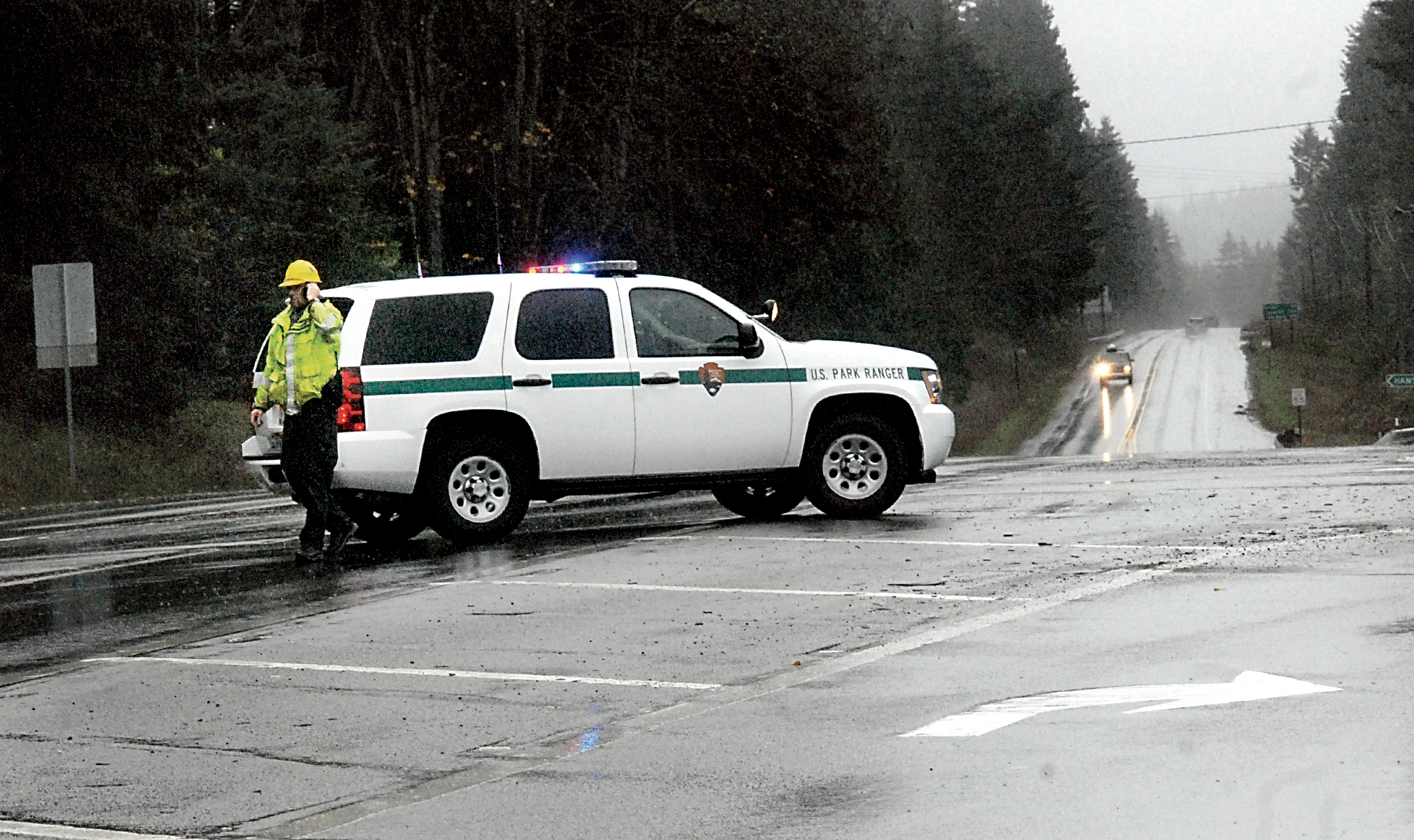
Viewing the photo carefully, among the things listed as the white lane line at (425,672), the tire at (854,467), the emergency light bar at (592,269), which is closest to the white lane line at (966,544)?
the tire at (854,467)

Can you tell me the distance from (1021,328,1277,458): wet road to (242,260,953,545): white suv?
3100cm

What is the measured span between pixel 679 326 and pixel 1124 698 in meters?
7.56

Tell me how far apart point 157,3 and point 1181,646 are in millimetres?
22829

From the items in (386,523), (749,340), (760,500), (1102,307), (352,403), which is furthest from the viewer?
(1102,307)

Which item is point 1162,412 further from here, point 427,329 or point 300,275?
point 300,275

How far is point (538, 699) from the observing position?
8.19 m

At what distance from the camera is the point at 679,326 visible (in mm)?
14820

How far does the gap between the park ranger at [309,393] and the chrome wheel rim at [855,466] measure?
385cm

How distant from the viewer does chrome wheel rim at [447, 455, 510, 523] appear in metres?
14.0

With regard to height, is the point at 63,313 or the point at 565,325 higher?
the point at 63,313

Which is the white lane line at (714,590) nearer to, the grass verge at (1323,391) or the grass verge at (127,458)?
the grass verge at (127,458)

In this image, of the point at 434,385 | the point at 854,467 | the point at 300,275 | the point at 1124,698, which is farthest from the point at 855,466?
the point at 1124,698

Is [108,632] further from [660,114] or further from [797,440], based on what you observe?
[660,114]

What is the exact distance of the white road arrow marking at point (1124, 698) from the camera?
7344mm
